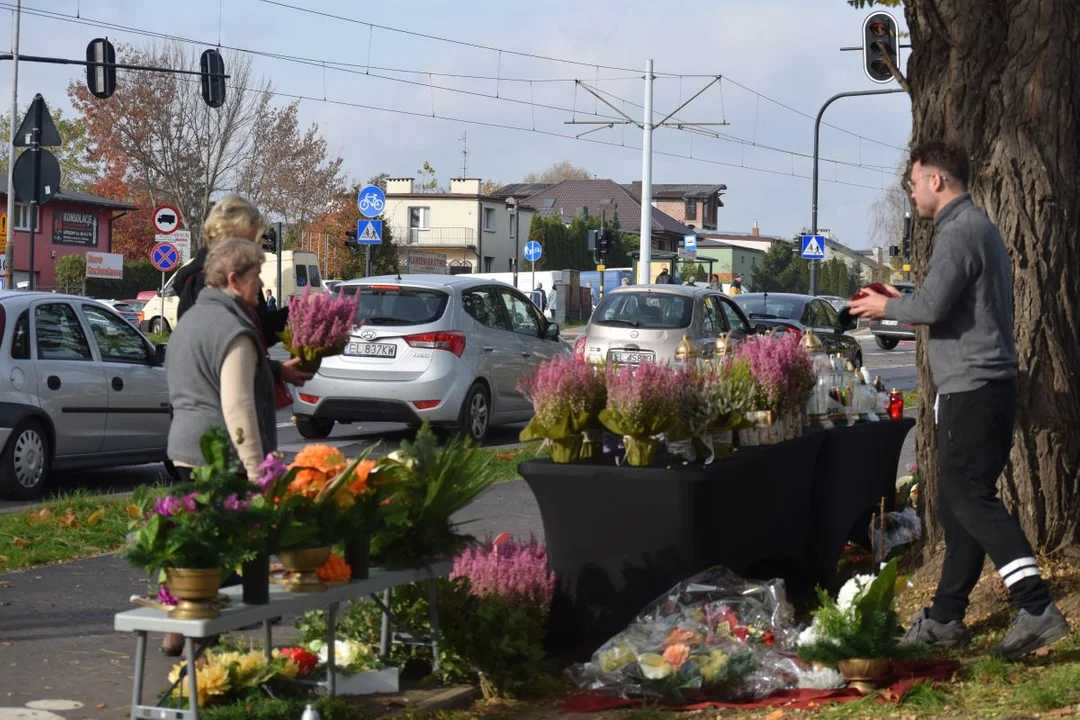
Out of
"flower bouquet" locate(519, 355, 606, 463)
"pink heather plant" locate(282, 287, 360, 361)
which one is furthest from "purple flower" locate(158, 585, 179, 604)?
"flower bouquet" locate(519, 355, 606, 463)

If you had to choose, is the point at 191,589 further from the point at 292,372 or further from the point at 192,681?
the point at 292,372

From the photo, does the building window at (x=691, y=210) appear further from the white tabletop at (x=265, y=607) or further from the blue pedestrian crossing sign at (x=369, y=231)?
the white tabletop at (x=265, y=607)

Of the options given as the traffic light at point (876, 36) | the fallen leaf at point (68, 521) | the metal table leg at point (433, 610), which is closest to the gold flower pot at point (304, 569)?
the metal table leg at point (433, 610)

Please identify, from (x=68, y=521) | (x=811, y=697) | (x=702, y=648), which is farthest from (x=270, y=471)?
(x=68, y=521)

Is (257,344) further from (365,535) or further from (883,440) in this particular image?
(883,440)

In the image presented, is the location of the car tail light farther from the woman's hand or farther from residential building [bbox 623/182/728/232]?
residential building [bbox 623/182/728/232]

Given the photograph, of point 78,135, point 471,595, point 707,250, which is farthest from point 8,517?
point 707,250

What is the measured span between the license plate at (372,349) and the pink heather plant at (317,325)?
30.4ft

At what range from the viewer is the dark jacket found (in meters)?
5.95

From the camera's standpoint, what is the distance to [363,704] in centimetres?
535

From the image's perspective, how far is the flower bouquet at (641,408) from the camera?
5.73 m

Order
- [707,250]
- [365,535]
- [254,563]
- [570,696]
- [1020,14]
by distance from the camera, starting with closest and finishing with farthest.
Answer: [254,563], [365,535], [570,696], [1020,14], [707,250]

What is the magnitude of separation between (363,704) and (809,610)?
249 cm

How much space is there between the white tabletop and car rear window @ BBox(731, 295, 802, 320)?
836 inches
